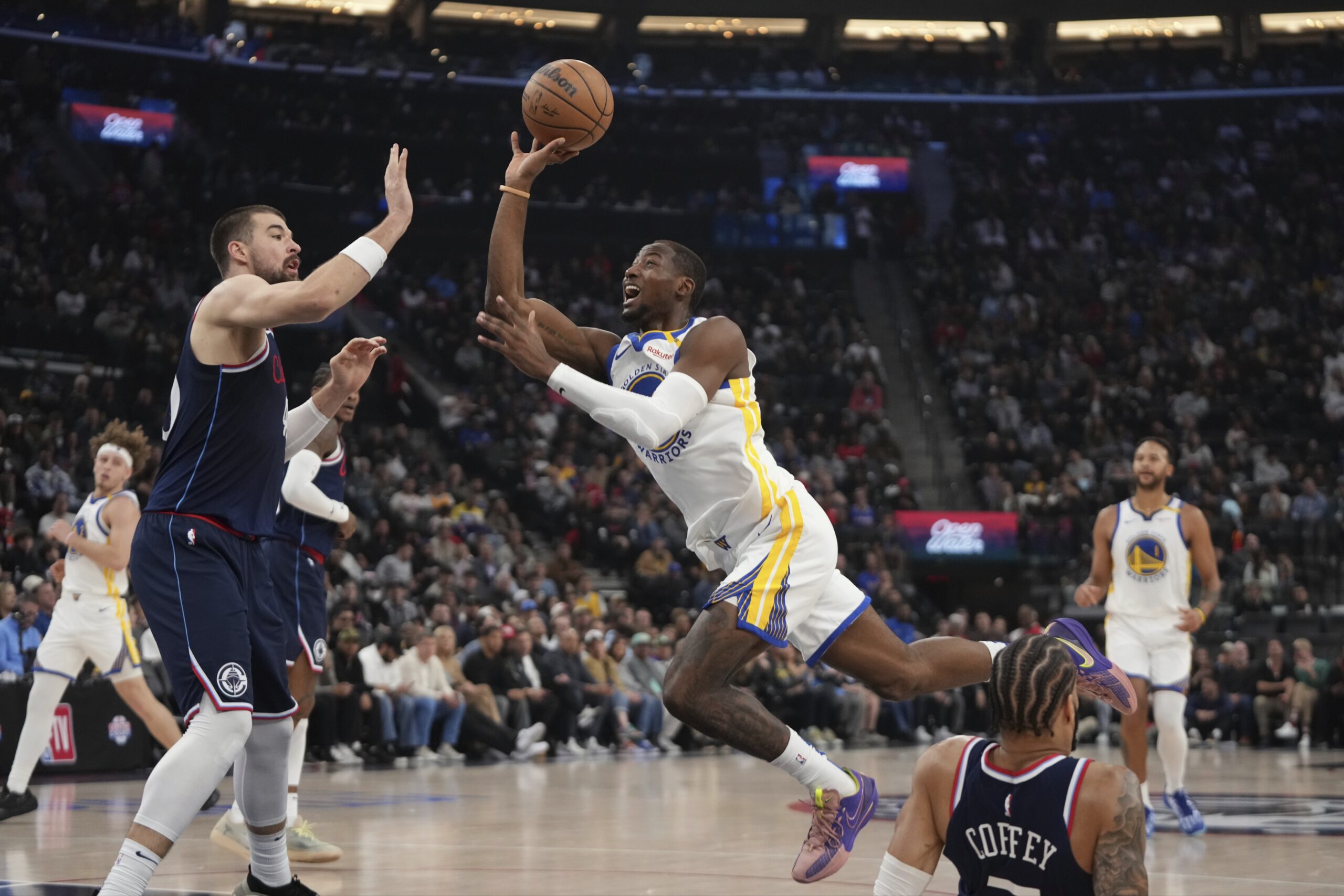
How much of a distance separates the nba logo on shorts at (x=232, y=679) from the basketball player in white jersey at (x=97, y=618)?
162 inches

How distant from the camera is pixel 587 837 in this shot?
26.1 ft

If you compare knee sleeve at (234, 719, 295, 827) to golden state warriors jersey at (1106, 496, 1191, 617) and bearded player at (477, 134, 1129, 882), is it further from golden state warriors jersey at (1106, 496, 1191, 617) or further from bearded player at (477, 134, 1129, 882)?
golden state warriors jersey at (1106, 496, 1191, 617)

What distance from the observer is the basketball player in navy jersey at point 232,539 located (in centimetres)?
468

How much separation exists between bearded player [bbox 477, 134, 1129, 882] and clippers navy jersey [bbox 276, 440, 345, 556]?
186 centimetres

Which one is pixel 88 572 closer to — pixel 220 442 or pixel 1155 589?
pixel 220 442

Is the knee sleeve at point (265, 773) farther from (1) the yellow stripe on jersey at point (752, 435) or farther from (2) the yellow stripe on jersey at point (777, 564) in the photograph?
(1) the yellow stripe on jersey at point (752, 435)

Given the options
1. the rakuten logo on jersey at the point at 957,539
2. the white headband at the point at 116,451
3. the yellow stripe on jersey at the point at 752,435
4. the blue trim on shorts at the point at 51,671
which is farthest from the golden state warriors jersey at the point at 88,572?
the rakuten logo on jersey at the point at 957,539

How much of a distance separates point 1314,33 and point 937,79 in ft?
28.4

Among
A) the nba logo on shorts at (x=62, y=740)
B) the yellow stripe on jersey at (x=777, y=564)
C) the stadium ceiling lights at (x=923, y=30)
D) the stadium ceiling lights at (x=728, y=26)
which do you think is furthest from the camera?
the stadium ceiling lights at (x=923, y=30)

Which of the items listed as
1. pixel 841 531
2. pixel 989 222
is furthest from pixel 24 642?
pixel 989 222

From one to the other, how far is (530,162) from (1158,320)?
77.5 ft

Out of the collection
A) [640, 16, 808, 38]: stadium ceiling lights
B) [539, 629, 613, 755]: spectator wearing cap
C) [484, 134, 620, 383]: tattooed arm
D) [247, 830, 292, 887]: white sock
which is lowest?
[539, 629, 613, 755]: spectator wearing cap

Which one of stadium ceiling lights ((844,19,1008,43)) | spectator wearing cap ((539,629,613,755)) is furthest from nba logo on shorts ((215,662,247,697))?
stadium ceiling lights ((844,19,1008,43))

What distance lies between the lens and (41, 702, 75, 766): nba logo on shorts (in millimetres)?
11992
